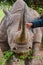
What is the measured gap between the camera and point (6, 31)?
4.09m

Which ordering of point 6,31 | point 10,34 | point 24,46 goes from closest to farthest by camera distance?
point 24,46 → point 10,34 → point 6,31

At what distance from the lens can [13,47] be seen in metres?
3.67

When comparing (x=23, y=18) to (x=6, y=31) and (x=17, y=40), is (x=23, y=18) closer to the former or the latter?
(x=17, y=40)

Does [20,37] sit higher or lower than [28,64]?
higher

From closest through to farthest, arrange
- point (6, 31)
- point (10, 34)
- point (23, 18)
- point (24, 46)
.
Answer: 1. point (23, 18)
2. point (24, 46)
3. point (10, 34)
4. point (6, 31)

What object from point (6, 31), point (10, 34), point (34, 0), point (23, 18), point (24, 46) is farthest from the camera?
point (34, 0)

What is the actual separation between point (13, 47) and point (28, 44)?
18cm

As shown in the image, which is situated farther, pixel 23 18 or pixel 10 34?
pixel 10 34

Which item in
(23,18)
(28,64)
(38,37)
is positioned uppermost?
(23,18)

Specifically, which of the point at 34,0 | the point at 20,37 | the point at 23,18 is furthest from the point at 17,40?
the point at 34,0

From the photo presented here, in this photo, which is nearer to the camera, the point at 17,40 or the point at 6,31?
the point at 17,40

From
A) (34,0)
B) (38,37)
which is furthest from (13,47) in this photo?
(34,0)

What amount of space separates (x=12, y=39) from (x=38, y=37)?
1.33 feet

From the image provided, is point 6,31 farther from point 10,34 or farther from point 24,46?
point 24,46
